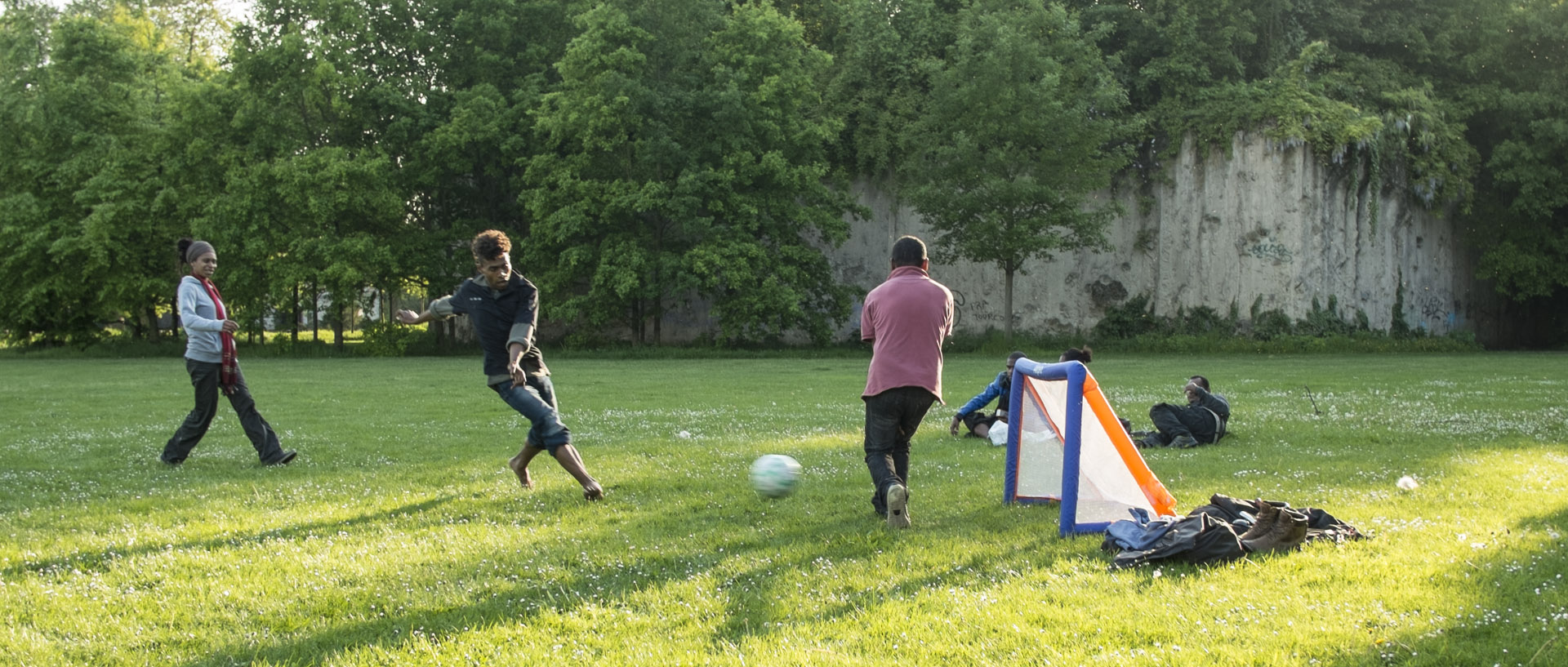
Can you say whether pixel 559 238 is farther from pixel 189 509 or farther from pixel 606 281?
pixel 189 509

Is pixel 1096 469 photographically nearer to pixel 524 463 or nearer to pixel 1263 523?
pixel 1263 523

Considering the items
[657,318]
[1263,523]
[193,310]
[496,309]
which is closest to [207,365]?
[193,310]

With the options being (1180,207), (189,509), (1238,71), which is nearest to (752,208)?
(1180,207)

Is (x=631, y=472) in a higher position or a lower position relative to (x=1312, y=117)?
lower

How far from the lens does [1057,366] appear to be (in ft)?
26.3

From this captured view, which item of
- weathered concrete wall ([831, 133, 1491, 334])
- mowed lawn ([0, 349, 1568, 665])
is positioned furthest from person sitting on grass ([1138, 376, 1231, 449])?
weathered concrete wall ([831, 133, 1491, 334])

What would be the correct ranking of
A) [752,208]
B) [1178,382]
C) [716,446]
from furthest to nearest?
[752,208] → [1178,382] → [716,446]

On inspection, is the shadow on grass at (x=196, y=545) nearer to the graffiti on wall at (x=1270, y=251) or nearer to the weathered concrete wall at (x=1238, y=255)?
the weathered concrete wall at (x=1238, y=255)

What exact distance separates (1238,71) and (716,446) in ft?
118

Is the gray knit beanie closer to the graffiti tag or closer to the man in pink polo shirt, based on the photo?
the man in pink polo shirt

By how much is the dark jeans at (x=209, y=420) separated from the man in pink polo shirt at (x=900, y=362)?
7.11 meters

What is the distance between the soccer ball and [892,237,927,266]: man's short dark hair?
2.12m

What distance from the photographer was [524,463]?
9.63 meters

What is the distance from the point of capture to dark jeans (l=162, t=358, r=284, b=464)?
1132 cm
